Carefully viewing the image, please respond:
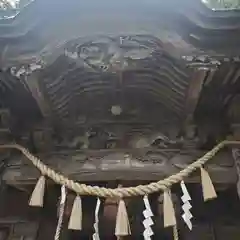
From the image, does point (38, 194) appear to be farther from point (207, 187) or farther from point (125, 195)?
point (207, 187)

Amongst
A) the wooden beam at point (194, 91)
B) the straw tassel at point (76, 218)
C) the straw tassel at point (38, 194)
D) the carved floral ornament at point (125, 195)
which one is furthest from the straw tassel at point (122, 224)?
the wooden beam at point (194, 91)

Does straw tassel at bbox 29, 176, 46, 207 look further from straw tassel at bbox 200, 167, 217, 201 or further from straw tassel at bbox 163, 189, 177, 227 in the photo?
straw tassel at bbox 200, 167, 217, 201

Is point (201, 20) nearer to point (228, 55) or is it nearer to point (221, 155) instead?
point (228, 55)

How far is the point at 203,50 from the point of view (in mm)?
2703

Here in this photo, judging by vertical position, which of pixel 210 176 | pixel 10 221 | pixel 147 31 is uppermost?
pixel 147 31

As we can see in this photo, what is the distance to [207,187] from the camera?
2.65 meters

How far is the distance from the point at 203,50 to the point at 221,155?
699 millimetres

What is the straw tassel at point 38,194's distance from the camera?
8.60ft

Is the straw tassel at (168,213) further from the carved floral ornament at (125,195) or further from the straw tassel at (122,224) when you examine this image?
the straw tassel at (122,224)

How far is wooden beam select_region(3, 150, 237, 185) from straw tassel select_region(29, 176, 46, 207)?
0.58 feet

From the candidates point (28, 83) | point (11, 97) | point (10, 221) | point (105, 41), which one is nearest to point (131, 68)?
point (105, 41)

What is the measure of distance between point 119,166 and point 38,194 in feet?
1.75

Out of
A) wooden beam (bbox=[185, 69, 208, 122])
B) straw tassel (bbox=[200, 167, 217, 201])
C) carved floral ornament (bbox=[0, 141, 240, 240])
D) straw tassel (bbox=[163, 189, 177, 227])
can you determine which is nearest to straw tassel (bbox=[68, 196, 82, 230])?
carved floral ornament (bbox=[0, 141, 240, 240])

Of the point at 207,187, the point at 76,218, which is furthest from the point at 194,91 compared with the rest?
the point at 76,218
